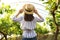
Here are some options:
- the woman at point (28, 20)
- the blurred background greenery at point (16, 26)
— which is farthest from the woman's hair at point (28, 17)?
the blurred background greenery at point (16, 26)

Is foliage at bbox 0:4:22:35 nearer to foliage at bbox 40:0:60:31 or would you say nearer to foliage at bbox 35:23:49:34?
foliage at bbox 35:23:49:34

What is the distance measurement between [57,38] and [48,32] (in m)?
0.09

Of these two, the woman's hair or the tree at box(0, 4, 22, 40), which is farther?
the tree at box(0, 4, 22, 40)

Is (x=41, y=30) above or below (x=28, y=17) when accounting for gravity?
below

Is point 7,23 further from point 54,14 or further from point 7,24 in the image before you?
point 54,14

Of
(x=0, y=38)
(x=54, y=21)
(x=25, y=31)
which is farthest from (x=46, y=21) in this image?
(x=0, y=38)

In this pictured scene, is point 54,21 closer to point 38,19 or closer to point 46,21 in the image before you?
point 46,21

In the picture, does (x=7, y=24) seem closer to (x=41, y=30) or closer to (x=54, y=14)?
(x=41, y=30)

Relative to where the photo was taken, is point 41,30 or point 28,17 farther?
point 41,30

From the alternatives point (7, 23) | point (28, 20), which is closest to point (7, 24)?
point (7, 23)

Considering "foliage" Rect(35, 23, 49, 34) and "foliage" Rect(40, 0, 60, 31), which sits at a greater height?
"foliage" Rect(40, 0, 60, 31)

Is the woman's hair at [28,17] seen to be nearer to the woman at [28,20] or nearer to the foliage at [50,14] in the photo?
the woman at [28,20]

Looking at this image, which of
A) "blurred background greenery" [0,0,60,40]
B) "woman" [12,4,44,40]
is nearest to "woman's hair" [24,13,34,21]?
"woman" [12,4,44,40]

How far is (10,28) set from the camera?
1584mm
